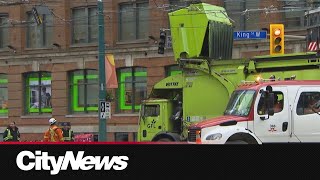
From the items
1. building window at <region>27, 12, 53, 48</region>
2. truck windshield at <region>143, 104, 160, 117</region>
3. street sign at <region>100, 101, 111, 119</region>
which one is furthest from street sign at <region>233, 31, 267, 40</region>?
building window at <region>27, 12, 53, 48</region>

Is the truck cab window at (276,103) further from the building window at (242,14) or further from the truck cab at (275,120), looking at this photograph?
the building window at (242,14)

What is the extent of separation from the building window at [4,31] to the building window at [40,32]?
1.59 m

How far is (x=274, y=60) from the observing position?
16.9m

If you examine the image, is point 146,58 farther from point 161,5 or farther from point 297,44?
point 297,44

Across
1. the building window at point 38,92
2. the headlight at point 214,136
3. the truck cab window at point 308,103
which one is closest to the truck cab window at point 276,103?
the truck cab window at point 308,103

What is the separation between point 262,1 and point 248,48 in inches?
99.6

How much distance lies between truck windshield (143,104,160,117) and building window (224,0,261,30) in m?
10.6

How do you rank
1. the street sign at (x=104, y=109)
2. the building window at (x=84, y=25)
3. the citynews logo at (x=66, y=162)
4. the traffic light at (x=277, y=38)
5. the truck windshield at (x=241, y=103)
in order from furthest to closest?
the building window at (x=84, y=25)
the street sign at (x=104, y=109)
the traffic light at (x=277, y=38)
the truck windshield at (x=241, y=103)
the citynews logo at (x=66, y=162)

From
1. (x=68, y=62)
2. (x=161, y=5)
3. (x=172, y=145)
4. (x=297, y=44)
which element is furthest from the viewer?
(x=68, y=62)

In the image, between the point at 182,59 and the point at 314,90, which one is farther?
the point at 182,59

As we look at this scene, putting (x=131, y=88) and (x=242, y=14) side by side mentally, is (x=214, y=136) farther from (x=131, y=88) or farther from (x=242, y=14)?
(x=131, y=88)

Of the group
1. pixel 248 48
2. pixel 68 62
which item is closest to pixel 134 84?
pixel 68 62

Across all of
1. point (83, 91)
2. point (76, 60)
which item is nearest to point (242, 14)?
point (76, 60)

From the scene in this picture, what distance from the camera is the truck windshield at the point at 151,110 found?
1961 cm
